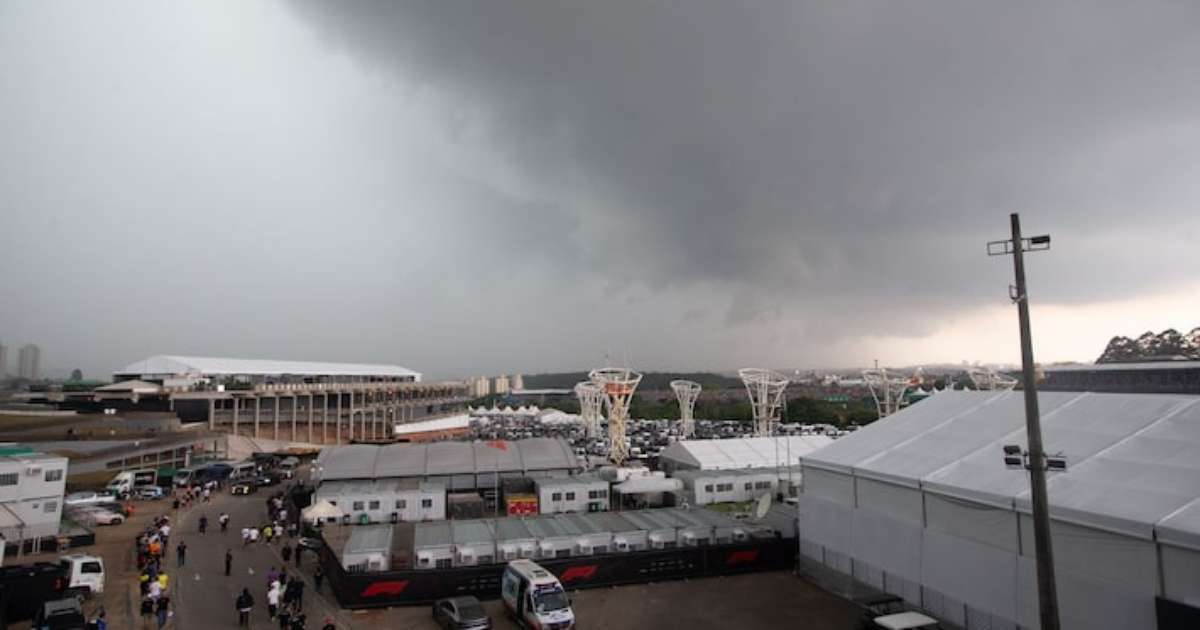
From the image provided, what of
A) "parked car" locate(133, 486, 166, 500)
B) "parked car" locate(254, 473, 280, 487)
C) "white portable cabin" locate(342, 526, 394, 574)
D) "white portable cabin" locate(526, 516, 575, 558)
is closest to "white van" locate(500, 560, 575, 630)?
"white portable cabin" locate(526, 516, 575, 558)

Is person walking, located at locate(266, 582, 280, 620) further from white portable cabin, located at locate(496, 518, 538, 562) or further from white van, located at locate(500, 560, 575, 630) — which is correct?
white van, located at locate(500, 560, 575, 630)

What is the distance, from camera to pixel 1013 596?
1326cm

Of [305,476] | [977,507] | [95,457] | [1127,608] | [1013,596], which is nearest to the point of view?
[1127,608]

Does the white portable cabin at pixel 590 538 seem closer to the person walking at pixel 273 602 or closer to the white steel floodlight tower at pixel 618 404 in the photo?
the person walking at pixel 273 602

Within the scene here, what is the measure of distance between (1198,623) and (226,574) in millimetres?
25202

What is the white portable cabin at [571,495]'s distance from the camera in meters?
29.1

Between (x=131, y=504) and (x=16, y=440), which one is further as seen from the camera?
(x=16, y=440)

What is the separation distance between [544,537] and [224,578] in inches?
427

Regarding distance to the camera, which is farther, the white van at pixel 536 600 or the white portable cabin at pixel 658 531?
the white portable cabin at pixel 658 531

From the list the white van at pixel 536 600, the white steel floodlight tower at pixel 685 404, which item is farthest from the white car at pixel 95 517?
the white steel floodlight tower at pixel 685 404

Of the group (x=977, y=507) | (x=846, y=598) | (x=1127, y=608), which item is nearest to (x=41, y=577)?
(x=846, y=598)

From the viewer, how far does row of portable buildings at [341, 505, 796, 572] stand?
1809 cm

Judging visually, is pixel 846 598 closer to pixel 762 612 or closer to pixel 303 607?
pixel 762 612

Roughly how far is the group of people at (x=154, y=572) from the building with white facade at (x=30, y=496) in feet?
10.6
